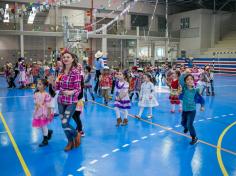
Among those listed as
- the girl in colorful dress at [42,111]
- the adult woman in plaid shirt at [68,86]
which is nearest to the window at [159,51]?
the girl in colorful dress at [42,111]

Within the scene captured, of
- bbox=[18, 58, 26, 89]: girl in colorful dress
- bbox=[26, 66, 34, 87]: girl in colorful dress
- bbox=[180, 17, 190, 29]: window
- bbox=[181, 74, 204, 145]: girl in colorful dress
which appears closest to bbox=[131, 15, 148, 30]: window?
bbox=[180, 17, 190, 29]: window

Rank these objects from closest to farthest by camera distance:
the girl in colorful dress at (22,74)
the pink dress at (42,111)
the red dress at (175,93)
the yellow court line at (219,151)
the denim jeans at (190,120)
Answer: the yellow court line at (219,151) < the pink dress at (42,111) < the denim jeans at (190,120) < the red dress at (175,93) < the girl in colorful dress at (22,74)

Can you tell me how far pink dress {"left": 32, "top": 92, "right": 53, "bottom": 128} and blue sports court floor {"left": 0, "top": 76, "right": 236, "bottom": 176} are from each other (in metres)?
0.47

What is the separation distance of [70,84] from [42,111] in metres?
0.99

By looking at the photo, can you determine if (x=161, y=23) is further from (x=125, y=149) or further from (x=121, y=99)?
(x=125, y=149)

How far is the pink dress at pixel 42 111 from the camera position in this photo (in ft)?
16.8

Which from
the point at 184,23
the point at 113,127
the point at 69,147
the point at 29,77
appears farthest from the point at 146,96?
the point at 184,23

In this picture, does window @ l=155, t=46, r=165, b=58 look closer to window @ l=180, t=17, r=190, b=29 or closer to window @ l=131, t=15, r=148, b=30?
window @ l=131, t=15, r=148, b=30

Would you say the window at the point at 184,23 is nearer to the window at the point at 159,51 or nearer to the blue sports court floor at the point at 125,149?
the window at the point at 159,51

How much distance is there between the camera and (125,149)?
5055 mm

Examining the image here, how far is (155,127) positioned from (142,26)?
2698cm

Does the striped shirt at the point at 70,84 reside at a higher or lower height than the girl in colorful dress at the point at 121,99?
higher

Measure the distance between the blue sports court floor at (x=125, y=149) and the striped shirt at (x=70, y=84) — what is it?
37.9 inches

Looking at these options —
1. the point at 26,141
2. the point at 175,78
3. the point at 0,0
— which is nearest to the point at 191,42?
the point at 0,0
